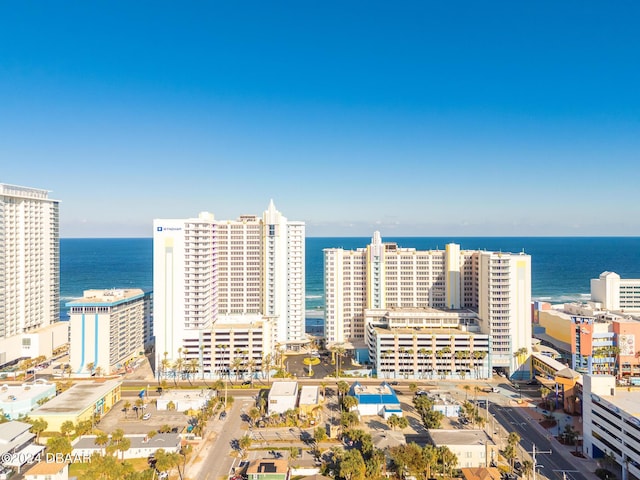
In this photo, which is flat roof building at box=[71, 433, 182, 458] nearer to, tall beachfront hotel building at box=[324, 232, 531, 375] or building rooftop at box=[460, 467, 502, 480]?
building rooftop at box=[460, 467, 502, 480]

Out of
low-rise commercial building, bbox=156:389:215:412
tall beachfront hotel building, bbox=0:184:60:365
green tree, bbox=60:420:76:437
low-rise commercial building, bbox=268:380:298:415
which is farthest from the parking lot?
tall beachfront hotel building, bbox=0:184:60:365

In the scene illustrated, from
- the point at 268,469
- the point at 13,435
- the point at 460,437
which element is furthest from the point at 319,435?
the point at 13,435

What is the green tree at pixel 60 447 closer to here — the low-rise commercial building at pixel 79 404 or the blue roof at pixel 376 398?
the low-rise commercial building at pixel 79 404

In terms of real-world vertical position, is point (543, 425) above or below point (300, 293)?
below

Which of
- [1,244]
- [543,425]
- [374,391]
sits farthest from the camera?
[1,244]

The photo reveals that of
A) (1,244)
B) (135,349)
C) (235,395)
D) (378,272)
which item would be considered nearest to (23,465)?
(235,395)

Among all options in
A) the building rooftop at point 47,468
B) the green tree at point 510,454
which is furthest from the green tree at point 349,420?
the building rooftop at point 47,468

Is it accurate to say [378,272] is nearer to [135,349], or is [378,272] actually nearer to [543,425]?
[543,425]
